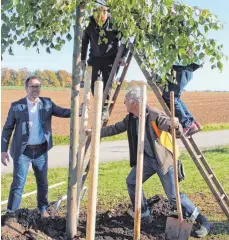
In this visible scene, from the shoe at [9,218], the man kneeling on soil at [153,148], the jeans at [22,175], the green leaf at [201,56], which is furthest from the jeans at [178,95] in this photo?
the shoe at [9,218]

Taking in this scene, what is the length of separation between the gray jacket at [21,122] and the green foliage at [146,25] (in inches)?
33.5

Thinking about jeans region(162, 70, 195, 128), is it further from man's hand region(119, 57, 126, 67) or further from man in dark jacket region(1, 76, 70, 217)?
man in dark jacket region(1, 76, 70, 217)

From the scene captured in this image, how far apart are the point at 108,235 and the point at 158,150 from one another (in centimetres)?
112

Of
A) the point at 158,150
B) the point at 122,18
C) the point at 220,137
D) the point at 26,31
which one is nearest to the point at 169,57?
the point at 122,18

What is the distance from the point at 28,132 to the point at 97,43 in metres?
1.31

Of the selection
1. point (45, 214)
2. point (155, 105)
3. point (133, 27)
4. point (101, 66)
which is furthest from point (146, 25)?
point (155, 105)

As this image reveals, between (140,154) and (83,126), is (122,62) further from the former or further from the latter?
(140,154)

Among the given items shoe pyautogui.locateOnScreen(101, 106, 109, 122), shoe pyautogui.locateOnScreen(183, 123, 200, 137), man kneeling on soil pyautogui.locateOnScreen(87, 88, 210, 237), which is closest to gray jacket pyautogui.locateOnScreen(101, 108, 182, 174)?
man kneeling on soil pyautogui.locateOnScreen(87, 88, 210, 237)

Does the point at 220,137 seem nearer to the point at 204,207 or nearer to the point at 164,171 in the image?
the point at 204,207

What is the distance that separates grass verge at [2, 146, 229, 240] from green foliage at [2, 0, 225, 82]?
223 centimetres

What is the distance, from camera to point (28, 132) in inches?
217

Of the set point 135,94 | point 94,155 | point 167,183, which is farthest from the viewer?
point 167,183

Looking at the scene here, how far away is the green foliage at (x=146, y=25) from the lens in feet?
A: 14.0

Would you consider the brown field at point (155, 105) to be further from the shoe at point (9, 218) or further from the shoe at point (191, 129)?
the shoe at point (9, 218)
